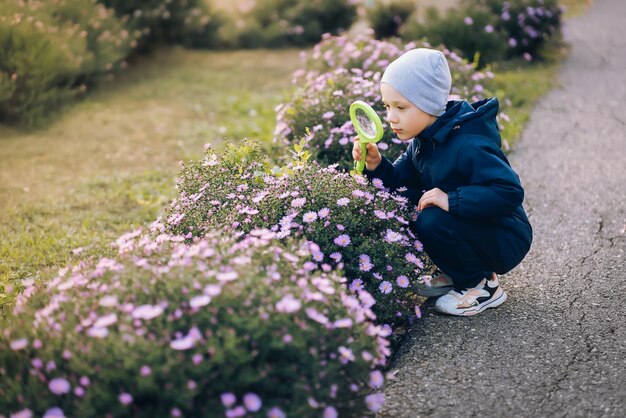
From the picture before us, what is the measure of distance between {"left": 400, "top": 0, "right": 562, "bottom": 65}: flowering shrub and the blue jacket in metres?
4.65

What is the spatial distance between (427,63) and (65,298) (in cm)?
185

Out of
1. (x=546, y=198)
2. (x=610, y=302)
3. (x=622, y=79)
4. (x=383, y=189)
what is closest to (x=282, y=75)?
(x=622, y=79)

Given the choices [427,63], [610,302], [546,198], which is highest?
[427,63]

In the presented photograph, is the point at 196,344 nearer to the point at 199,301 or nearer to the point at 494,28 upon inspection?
the point at 199,301

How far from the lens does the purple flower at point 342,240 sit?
9.69 ft

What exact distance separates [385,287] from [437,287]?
0.48 meters

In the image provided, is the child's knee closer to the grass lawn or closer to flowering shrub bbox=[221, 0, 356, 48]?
the grass lawn

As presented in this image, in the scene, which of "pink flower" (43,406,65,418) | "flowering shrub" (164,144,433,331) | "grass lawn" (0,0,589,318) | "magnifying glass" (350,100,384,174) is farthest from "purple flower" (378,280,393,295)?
"grass lawn" (0,0,589,318)

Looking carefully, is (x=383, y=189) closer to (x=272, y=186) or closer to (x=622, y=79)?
(x=272, y=186)

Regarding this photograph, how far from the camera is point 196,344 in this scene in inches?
79.9

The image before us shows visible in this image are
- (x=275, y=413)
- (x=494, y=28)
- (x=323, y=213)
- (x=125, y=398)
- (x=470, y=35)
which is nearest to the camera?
(x=125, y=398)

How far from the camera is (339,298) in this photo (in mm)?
2391

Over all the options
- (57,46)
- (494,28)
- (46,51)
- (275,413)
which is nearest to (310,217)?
(275,413)

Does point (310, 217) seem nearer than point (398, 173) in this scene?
Yes
